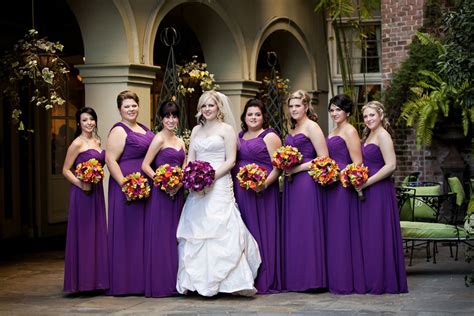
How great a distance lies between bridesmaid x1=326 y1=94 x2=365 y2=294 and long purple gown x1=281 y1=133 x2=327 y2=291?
91 mm

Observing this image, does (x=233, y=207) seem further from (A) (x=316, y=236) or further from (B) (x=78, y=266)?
(B) (x=78, y=266)

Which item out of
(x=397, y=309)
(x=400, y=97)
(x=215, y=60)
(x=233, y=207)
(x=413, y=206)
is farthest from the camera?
(x=400, y=97)

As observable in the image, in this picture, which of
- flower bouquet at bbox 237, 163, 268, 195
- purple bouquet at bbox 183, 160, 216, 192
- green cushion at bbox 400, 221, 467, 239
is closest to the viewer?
purple bouquet at bbox 183, 160, 216, 192

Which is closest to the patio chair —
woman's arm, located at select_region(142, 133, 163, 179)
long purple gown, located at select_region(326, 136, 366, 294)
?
long purple gown, located at select_region(326, 136, 366, 294)

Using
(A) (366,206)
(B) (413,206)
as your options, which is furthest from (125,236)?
(B) (413,206)

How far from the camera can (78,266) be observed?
8.66 m

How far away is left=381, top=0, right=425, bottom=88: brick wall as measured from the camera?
1581 centimetres

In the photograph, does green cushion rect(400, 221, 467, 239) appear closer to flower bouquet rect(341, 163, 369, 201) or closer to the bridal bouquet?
flower bouquet rect(341, 163, 369, 201)

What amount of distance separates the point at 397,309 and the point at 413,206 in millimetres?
3703

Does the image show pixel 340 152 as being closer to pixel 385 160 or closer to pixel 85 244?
pixel 385 160

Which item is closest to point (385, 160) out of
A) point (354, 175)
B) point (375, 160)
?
point (375, 160)

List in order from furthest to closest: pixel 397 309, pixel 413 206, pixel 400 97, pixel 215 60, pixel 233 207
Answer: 1. pixel 400 97
2. pixel 215 60
3. pixel 413 206
4. pixel 233 207
5. pixel 397 309

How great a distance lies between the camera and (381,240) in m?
8.73

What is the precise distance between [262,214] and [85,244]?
1.76 meters
